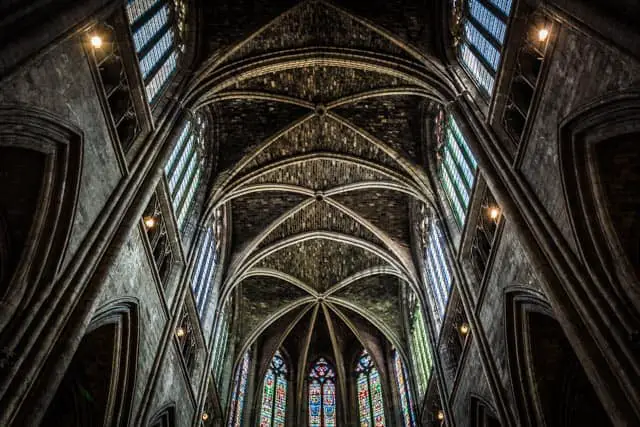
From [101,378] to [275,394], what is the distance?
1425 cm

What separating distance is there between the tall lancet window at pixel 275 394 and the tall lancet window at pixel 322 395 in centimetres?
124

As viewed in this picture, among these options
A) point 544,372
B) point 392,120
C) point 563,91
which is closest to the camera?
point 563,91

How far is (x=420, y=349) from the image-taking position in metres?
20.8

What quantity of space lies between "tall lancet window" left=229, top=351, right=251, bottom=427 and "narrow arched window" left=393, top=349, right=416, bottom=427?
261 inches

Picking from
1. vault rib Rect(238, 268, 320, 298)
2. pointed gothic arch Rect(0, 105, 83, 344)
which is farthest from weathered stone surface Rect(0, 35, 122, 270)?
vault rib Rect(238, 268, 320, 298)

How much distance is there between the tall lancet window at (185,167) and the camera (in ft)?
48.8

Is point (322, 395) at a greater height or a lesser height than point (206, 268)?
lesser

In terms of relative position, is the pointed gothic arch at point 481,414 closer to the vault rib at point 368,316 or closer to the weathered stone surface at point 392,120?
the weathered stone surface at point 392,120

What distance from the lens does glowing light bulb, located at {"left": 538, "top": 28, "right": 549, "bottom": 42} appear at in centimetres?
955

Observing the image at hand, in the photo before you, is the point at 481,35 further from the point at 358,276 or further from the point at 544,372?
the point at 358,276

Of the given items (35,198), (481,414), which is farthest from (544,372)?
(35,198)

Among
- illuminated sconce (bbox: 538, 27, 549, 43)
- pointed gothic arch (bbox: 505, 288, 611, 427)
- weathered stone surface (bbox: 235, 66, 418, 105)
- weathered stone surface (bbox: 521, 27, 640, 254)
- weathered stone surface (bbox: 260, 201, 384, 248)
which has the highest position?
weathered stone surface (bbox: 235, 66, 418, 105)

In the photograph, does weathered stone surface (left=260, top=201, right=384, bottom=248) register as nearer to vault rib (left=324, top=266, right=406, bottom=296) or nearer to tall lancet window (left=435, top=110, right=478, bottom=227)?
vault rib (left=324, top=266, right=406, bottom=296)

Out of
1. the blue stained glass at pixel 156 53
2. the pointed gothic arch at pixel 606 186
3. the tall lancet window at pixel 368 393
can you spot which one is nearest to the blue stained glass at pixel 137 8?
the blue stained glass at pixel 156 53
